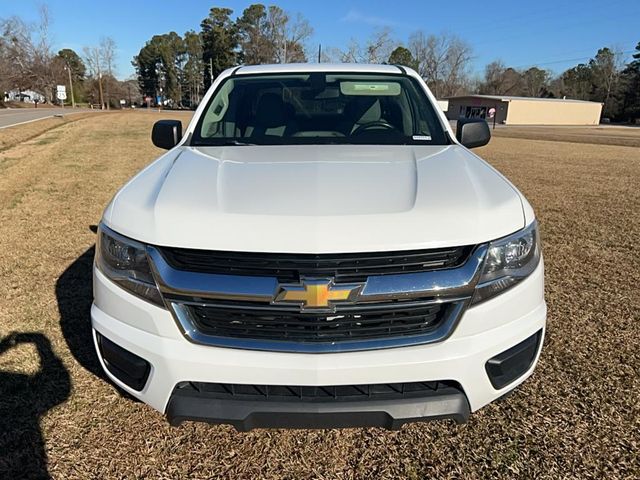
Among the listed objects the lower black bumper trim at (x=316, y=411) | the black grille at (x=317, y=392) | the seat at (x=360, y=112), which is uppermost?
Result: the seat at (x=360, y=112)

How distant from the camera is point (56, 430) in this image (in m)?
2.32

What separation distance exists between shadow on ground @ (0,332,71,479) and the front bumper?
2.47 feet

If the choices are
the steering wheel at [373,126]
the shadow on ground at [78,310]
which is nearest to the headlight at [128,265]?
the shadow on ground at [78,310]

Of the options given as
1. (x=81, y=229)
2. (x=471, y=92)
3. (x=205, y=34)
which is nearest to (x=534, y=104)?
(x=471, y=92)

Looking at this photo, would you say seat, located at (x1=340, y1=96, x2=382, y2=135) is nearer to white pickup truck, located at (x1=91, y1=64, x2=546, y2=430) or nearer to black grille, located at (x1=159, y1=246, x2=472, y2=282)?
white pickup truck, located at (x1=91, y1=64, x2=546, y2=430)

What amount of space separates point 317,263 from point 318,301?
129 millimetres

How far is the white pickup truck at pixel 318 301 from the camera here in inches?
66.6

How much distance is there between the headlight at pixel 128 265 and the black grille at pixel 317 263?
0.54ft

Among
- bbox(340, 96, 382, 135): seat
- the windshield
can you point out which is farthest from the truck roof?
bbox(340, 96, 382, 135): seat

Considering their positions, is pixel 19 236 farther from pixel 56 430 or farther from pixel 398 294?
pixel 398 294

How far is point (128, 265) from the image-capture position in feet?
6.11

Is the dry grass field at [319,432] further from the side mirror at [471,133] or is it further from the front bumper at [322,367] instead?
the side mirror at [471,133]

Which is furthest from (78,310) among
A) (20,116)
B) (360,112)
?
(20,116)

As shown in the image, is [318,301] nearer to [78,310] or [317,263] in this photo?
[317,263]
